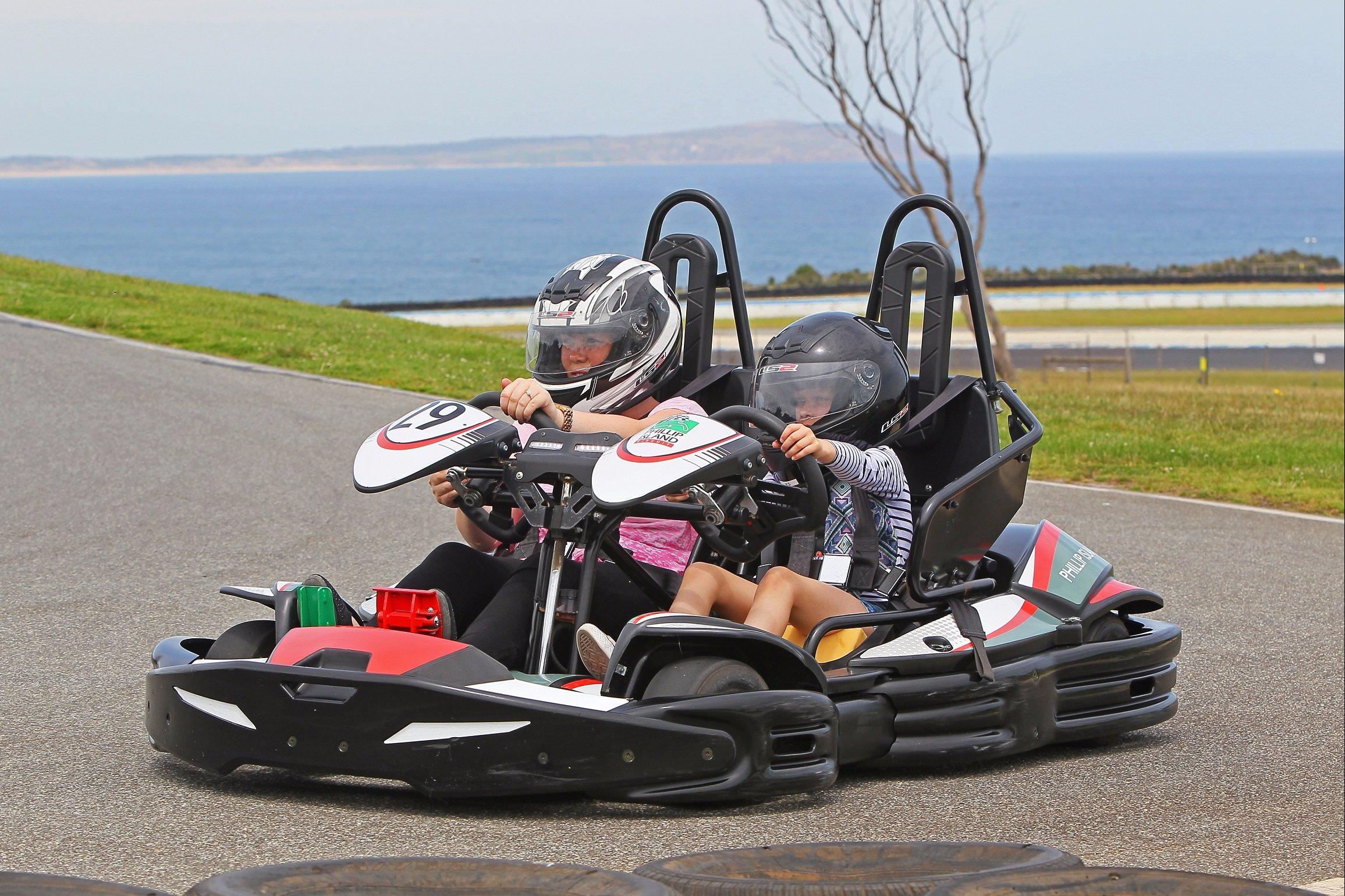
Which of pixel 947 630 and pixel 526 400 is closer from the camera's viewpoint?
pixel 526 400

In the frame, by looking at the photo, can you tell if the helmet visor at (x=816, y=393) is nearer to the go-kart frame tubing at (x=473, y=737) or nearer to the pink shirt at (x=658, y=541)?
the pink shirt at (x=658, y=541)

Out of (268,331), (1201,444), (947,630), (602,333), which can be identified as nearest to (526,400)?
(602,333)

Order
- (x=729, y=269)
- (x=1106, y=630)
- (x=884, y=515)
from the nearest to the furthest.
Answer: (x=884, y=515), (x=1106, y=630), (x=729, y=269)

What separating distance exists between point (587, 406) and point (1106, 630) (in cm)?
195

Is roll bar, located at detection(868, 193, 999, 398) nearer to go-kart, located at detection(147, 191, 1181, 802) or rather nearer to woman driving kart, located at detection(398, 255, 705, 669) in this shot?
go-kart, located at detection(147, 191, 1181, 802)

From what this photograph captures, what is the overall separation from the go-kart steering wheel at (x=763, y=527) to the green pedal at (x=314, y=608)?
109cm

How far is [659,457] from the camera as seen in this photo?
416 centimetres

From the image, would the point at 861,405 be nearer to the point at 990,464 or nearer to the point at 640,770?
the point at 990,464

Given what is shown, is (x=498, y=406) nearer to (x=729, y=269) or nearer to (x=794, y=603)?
(x=794, y=603)

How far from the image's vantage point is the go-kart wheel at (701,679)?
4086 mm

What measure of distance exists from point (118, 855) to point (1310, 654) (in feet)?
17.0

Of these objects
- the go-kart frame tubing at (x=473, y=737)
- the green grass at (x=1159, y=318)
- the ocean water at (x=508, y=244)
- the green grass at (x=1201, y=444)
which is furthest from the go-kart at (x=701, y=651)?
the ocean water at (x=508, y=244)

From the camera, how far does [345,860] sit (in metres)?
3.04

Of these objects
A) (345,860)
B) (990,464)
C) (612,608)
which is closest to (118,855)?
(345,860)
